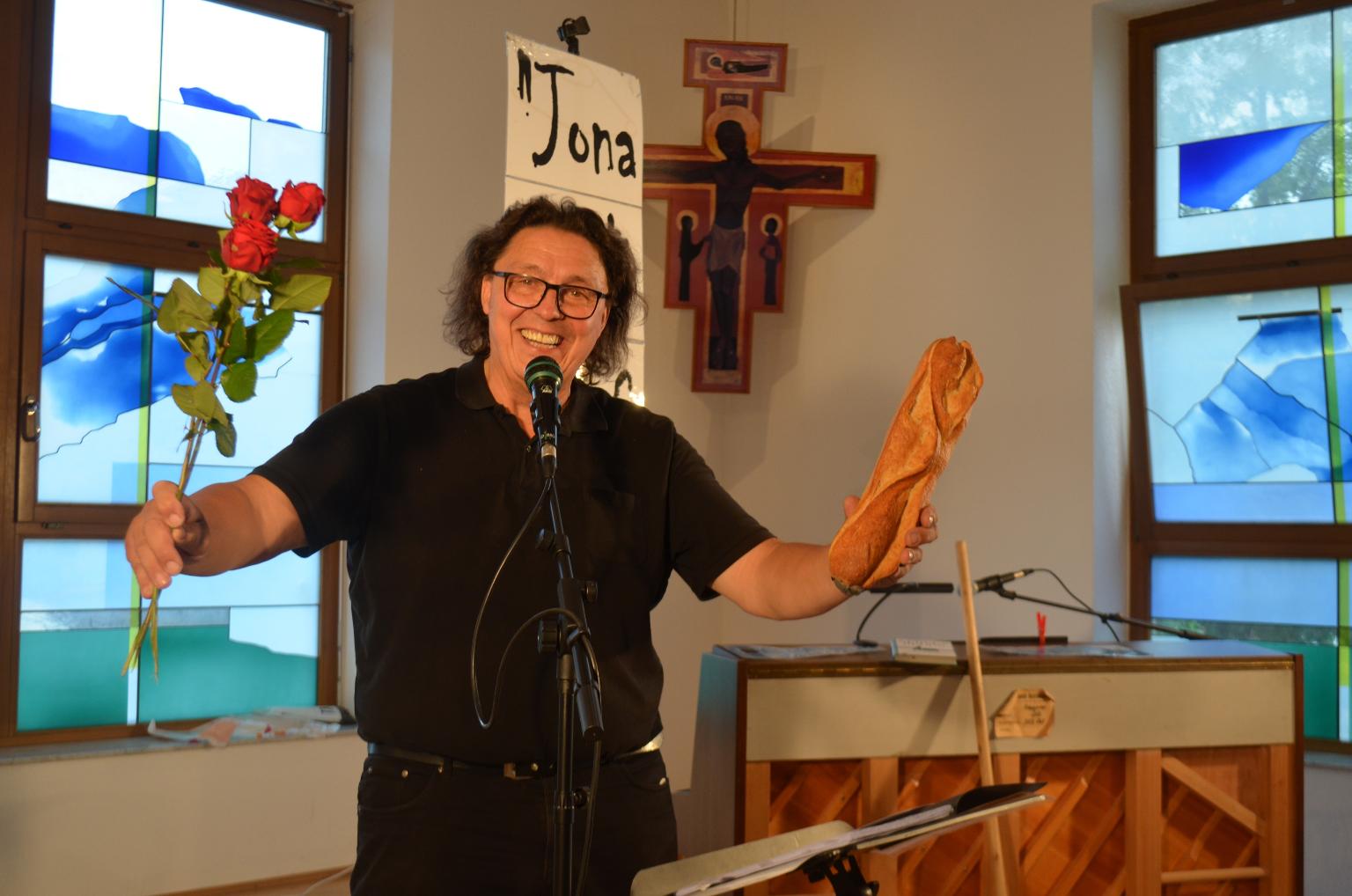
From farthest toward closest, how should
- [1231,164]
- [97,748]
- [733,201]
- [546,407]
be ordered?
[733,201] → [1231,164] → [97,748] → [546,407]

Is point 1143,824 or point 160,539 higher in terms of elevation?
point 160,539

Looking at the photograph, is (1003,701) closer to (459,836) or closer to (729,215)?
(459,836)

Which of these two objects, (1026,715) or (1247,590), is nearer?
(1026,715)

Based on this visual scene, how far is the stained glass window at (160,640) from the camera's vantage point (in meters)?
3.65

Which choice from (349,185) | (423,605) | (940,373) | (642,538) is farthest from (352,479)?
(349,185)

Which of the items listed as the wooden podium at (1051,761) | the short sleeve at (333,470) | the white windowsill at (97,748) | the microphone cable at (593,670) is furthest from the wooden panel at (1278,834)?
the white windowsill at (97,748)

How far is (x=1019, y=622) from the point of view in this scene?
161 inches

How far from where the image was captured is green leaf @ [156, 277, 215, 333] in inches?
60.4

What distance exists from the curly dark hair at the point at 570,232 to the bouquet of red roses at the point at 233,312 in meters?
0.31

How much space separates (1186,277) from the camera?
4074mm

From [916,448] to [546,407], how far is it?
1.38 ft

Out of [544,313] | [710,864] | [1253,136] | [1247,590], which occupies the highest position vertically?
[1253,136]

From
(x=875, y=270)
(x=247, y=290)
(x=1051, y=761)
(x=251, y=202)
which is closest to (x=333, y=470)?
(x=247, y=290)

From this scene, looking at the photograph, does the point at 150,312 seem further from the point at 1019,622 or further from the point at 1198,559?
the point at 1198,559
